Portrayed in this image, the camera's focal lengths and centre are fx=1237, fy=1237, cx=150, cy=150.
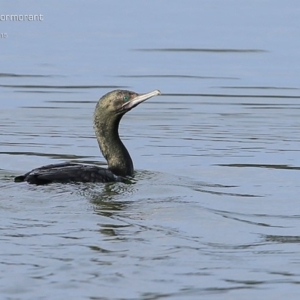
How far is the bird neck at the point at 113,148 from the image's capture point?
553 inches

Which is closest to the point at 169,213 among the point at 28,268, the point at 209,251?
the point at 209,251

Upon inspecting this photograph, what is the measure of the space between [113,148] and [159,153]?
1.80 m

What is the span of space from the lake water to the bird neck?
0.22 m

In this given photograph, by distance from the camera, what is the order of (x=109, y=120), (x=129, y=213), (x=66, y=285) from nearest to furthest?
1. (x=66, y=285)
2. (x=129, y=213)
3. (x=109, y=120)

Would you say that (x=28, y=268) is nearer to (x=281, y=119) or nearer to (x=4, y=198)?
(x=4, y=198)

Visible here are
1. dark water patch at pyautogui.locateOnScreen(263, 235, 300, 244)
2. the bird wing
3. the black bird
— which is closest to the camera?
dark water patch at pyautogui.locateOnScreen(263, 235, 300, 244)

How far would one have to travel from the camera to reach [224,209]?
12.1 m

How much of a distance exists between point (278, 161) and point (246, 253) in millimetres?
5264

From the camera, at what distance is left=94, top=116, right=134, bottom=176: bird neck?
46.1ft

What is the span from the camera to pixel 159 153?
624 inches

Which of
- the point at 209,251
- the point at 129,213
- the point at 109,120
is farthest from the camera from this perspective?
the point at 109,120

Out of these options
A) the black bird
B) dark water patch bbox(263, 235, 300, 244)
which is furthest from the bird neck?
A: dark water patch bbox(263, 235, 300, 244)

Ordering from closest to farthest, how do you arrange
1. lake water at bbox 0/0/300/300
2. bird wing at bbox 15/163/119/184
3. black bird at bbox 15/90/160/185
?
lake water at bbox 0/0/300/300 < bird wing at bbox 15/163/119/184 < black bird at bbox 15/90/160/185

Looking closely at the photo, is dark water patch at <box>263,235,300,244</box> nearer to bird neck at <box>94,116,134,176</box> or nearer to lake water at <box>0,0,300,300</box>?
lake water at <box>0,0,300,300</box>
